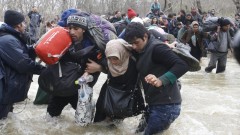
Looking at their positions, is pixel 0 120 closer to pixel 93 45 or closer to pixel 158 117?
pixel 93 45

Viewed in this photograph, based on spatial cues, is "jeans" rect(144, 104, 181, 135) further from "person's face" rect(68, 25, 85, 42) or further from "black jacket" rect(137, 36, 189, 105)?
"person's face" rect(68, 25, 85, 42)

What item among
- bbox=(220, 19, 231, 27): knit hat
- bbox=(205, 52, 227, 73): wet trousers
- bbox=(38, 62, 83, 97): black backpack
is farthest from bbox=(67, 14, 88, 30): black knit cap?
bbox=(205, 52, 227, 73): wet trousers

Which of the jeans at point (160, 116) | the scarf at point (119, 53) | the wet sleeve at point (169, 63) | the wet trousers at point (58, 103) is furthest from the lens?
the wet trousers at point (58, 103)

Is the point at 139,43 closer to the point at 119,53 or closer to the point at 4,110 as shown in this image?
the point at 119,53

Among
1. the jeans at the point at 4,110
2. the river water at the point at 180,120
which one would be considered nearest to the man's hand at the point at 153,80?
the river water at the point at 180,120

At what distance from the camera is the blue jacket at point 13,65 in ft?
13.5

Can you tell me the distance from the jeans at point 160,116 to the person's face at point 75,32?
44.6 inches

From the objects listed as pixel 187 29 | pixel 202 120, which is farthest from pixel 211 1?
pixel 202 120

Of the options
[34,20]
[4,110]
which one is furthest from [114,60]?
[34,20]

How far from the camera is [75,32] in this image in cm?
409

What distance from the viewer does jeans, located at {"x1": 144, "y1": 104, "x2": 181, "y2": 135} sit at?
3.77 meters

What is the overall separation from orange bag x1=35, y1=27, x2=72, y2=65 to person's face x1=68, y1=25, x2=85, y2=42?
0.21 feet

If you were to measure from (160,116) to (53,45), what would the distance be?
137cm

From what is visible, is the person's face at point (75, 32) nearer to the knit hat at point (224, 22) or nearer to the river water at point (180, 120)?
the river water at point (180, 120)
